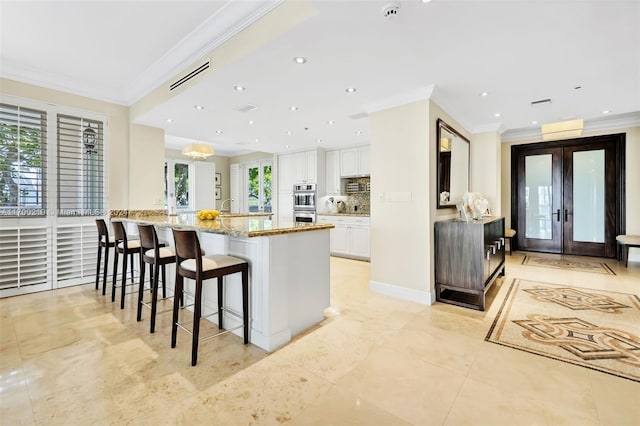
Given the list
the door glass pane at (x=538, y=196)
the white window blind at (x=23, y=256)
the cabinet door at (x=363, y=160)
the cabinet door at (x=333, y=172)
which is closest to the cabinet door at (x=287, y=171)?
the cabinet door at (x=333, y=172)

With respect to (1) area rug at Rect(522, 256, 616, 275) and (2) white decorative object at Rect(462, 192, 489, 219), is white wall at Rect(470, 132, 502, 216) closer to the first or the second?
(1) area rug at Rect(522, 256, 616, 275)

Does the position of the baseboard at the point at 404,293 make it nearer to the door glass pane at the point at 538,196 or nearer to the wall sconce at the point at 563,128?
the wall sconce at the point at 563,128

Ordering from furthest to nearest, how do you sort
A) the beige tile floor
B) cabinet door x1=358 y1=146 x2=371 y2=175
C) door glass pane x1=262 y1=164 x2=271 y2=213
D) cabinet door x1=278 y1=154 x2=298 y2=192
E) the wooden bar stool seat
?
door glass pane x1=262 y1=164 x2=271 y2=213 < cabinet door x1=278 y1=154 x2=298 y2=192 < cabinet door x1=358 y1=146 x2=371 y2=175 < the wooden bar stool seat < the beige tile floor

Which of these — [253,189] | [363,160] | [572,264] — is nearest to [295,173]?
[363,160]

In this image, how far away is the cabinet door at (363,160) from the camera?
6.18 m

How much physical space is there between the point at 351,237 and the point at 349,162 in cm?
174

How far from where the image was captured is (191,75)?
10.4 feet

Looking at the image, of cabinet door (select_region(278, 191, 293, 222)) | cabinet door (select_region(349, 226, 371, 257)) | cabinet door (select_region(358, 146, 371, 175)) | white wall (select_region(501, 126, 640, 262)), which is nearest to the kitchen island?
cabinet door (select_region(349, 226, 371, 257))

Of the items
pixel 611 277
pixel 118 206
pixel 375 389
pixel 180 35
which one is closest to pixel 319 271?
pixel 375 389

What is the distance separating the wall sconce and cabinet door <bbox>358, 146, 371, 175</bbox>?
306cm

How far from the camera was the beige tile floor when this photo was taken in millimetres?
1581

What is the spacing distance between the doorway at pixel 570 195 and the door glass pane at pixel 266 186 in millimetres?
6072

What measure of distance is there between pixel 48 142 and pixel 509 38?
5.30m

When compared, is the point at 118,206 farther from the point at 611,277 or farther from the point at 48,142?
the point at 611,277
